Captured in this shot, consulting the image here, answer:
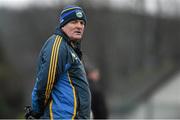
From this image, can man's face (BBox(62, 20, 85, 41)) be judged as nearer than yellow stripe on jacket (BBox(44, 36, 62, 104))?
No

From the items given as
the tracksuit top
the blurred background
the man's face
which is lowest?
the blurred background

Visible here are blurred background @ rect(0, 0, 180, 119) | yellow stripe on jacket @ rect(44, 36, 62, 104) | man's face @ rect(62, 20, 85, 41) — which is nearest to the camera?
yellow stripe on jacket @ rect(44, 36, 62, 104)

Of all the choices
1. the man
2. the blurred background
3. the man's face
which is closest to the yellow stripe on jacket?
the man

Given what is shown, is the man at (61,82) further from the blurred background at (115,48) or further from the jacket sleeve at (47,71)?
the blurred background at (115,48)

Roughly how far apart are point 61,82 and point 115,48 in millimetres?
45898

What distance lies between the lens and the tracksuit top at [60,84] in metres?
6.10

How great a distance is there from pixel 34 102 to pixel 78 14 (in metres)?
0.92

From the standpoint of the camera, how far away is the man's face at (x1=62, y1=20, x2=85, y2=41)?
6285 millimetres

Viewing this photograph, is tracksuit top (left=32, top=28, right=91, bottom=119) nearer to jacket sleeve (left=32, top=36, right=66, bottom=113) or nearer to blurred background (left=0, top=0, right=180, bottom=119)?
jacket sleeve (left=32, top=36, right=66, bottom=113)

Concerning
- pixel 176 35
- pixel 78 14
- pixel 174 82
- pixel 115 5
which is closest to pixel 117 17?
pixel 115 5

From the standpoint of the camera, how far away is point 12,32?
62.8m

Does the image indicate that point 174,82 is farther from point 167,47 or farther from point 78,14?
point 78,14

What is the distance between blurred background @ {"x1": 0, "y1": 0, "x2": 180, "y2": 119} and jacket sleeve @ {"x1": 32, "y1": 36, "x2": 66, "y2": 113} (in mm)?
26051

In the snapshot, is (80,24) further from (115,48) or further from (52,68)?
(115,48)
